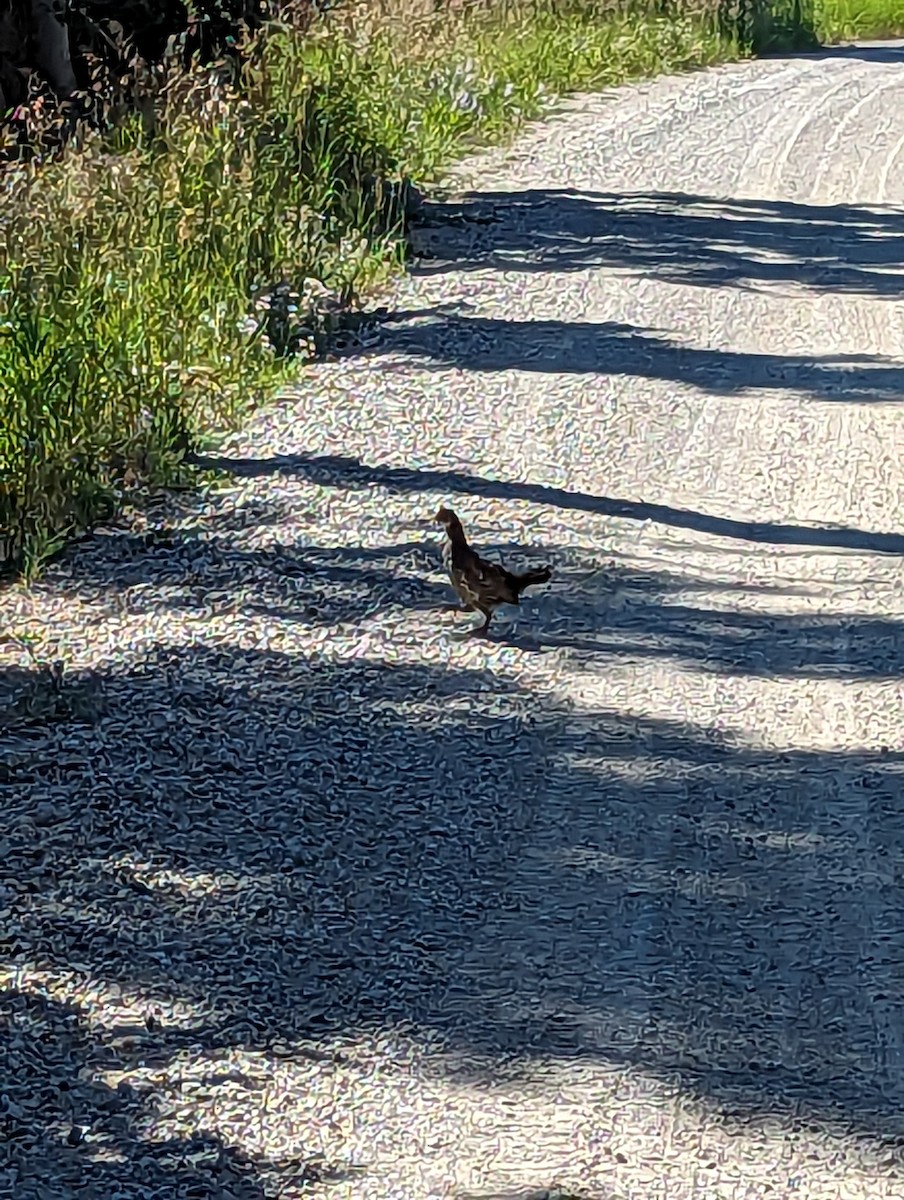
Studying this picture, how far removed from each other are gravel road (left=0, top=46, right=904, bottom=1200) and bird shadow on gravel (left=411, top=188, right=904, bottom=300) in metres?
1.28

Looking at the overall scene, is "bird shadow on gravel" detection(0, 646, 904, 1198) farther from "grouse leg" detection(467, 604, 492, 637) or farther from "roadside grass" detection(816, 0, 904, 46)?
"roadside grass" detection(816, 0, 904, 46)

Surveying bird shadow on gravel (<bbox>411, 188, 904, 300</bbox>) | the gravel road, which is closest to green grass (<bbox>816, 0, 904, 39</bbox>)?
Result: bird shadow on gravel (<bbox>411, 188, 904, 300</bbox>)

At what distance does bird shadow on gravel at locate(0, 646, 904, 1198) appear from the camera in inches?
160

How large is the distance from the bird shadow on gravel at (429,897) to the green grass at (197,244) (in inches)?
62.6

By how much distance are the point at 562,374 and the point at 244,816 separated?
4.17 m

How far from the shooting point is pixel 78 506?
23.5 feet

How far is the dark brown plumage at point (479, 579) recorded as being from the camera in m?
6.09

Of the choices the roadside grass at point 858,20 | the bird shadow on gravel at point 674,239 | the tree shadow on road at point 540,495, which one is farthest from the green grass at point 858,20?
the tree shadow on road at point 540,495

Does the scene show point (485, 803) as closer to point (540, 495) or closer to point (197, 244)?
point (540, 495)

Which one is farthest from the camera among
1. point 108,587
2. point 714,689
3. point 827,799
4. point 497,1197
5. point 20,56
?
point 20,56

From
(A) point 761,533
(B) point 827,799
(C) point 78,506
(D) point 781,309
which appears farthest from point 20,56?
(B) point 827,799

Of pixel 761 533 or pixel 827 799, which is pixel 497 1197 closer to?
pixel 827 799

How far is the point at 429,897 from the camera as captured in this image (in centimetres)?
469

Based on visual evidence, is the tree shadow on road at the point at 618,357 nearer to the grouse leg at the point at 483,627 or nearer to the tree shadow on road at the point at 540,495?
the tree shadow on road at the point at 540,495
